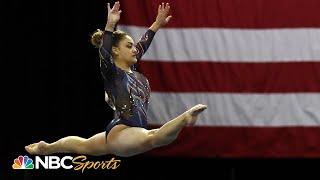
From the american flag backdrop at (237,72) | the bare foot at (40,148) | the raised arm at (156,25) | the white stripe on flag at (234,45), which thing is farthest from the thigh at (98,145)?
the white stripe on flag at (234,45)

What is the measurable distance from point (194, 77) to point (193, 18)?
403mm

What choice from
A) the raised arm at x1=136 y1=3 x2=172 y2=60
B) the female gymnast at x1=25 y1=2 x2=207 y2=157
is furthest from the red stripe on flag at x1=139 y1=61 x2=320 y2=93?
the female gymnast at x1=25 y1=2 x2=207 y2=157

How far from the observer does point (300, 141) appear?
12.4 feet

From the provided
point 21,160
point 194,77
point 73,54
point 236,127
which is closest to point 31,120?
point 21,160

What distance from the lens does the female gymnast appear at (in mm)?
2604

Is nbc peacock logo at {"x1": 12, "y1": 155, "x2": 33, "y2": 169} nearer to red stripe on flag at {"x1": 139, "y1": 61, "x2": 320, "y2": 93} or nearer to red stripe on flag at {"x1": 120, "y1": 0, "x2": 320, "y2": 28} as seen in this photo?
red stripe on flag at {"x1": 139, "y1": 61, "x2": 320, "y2": 93}

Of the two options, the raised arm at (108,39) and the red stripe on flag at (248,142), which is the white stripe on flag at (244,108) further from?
the raised arm at (108,39)

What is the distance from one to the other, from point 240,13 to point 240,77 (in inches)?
17.3

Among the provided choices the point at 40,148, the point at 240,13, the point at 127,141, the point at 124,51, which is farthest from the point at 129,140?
the point at 240,13

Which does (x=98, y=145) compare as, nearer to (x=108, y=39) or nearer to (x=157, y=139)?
(x=157, y=139)

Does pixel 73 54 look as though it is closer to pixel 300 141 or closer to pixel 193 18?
pixel 193 18

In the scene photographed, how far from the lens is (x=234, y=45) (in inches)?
149

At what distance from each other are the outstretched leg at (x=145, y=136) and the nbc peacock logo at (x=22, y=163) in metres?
1.25

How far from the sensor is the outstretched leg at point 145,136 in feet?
7.95
